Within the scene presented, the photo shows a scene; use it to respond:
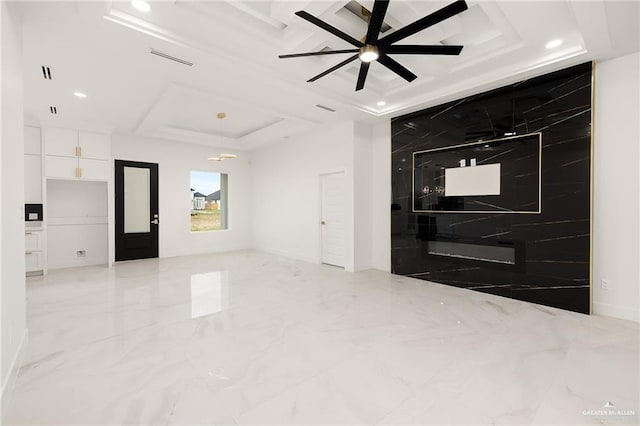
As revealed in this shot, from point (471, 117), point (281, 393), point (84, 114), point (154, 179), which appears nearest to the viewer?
point (281, 393)

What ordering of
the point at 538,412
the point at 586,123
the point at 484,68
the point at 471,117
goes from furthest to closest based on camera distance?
the point at 471,117, the point at 484,68, the point at 586,123, the point at 538,412

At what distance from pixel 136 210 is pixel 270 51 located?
5.69m

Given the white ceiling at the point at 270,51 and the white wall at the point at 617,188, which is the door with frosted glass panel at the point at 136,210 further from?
the white wall at the point at 617,188

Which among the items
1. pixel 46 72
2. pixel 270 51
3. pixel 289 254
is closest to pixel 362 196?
pixel 289 254

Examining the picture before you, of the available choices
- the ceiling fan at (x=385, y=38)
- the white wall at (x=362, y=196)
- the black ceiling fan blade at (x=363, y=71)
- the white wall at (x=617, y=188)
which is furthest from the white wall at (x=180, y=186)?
the white wall at (x=617, y=188)

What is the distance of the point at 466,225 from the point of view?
4.89 metres

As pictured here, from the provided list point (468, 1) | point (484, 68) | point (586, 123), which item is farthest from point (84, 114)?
point (586, 123)

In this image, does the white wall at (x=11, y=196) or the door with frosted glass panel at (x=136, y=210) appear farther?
the door with frosted glass panel at (x=136, y=210)

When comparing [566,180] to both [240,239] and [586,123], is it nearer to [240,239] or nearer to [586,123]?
[586,123]

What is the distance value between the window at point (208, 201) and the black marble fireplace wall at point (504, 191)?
5.35 meters

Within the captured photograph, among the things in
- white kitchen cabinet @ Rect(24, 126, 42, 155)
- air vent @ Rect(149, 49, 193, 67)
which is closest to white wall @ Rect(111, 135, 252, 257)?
white kitchen cabinet @ Rect(24, 126, 42, 155)

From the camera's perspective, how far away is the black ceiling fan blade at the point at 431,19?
2.37m

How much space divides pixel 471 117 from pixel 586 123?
143 cm

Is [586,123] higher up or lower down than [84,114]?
lower down
